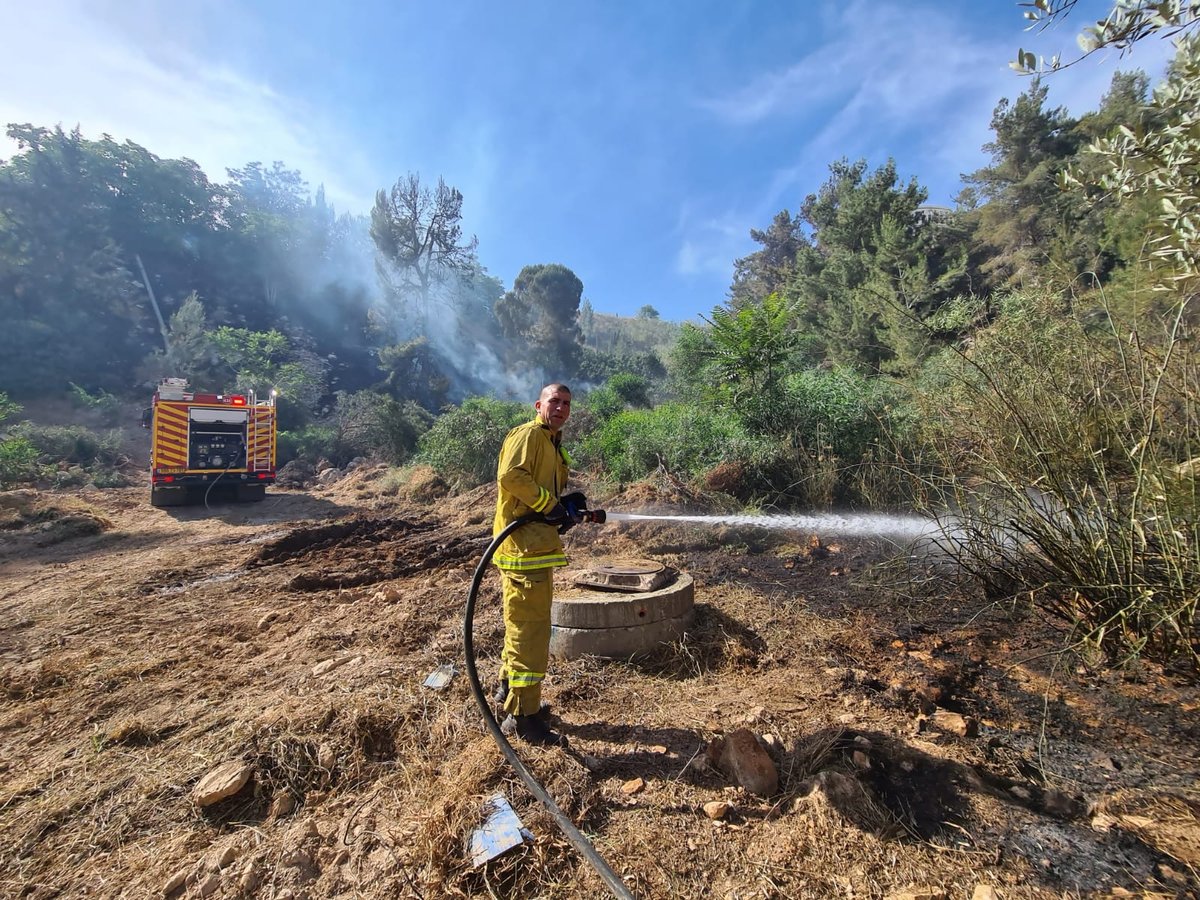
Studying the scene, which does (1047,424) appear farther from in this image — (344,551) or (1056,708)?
(344,551)

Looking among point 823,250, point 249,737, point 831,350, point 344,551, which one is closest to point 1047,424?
point 249,737

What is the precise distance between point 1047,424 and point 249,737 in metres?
4.56

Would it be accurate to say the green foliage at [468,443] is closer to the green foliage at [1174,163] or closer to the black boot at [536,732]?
the black boot at [536,732]

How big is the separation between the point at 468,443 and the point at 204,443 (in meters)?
5.25

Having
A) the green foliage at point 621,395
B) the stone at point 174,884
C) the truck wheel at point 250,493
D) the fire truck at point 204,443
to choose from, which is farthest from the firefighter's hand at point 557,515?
the green foliage at point 621,395

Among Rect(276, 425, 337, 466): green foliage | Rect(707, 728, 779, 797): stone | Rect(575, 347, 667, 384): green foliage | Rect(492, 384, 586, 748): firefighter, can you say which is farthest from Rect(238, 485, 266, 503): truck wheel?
Rect(575, 347, 667, 384): green foliage

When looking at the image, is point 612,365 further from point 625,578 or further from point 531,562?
point 531,562

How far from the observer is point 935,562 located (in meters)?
4.38

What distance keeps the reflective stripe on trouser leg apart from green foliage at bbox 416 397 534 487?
29.3 ft

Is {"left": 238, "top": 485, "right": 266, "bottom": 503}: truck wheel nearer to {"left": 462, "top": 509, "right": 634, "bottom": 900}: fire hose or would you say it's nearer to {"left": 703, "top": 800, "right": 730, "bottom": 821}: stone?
{"left": 462, "top": 509, "right": 634, "bottom": 900}: fire hose

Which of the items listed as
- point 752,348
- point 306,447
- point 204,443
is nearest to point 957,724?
point 752,348

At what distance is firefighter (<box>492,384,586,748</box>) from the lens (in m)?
2.47

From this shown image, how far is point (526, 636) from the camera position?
2.53 meters

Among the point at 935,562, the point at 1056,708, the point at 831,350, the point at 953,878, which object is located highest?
the point at 831,350
